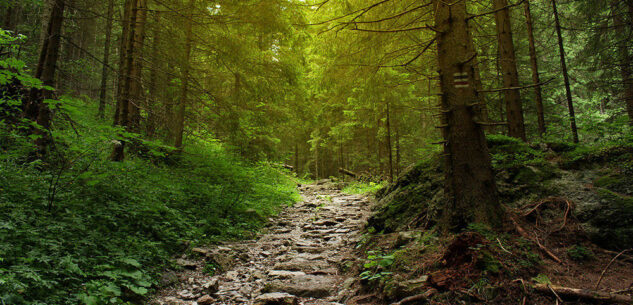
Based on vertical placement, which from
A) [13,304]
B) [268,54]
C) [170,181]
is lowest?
[13,304]

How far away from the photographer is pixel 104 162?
554 cm

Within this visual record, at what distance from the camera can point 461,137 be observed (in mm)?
3934

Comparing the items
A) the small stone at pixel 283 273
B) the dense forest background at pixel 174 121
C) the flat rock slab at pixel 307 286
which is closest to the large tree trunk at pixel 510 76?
the dense forest background at pixel 174 121

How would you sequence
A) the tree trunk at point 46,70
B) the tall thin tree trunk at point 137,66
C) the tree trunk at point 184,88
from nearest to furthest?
the tree trunk at point 46,70, the tall thin tree trunk at point 137,66, the tree trunk at point 184,88

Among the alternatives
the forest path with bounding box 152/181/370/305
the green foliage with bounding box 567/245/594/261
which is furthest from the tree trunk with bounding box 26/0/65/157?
the green foliage with bounding box 567/245/594/261

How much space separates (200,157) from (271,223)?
13.1ft

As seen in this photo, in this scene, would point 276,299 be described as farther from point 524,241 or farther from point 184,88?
point 184,88

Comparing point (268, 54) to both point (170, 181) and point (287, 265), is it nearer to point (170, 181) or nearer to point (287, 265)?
point (170, 181)

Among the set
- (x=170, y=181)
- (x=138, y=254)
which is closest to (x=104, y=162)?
(x=170, y=181)

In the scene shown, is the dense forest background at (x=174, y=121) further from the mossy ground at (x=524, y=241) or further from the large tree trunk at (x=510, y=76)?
the mossy ground at (x=524, y=241)

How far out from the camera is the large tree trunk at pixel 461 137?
3.71 meters

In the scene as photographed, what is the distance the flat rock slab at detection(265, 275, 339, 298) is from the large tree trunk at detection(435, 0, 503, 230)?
1975 mm

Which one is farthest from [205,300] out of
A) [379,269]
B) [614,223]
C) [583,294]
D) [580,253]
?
[614,223]

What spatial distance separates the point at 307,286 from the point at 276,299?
69 cm
